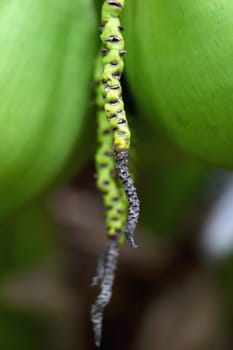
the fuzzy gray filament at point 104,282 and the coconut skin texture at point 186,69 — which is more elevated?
the coconut skin texture at point 186,69

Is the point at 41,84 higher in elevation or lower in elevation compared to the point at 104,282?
higher

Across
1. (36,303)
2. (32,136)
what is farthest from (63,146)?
(36,303)

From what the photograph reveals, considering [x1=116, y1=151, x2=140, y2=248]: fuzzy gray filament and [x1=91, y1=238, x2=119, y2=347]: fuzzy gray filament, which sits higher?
[x1=116, y1=151, x2=140, y2=248]: fuzzy gray filament

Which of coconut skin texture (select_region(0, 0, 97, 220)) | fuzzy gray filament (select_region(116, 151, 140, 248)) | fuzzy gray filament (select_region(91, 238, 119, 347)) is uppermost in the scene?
coconut skin texture (select_region(0, 0, 97, 220))

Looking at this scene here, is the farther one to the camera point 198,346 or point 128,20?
point 198,346

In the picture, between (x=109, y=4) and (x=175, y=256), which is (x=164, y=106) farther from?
(x=175, y=256)
